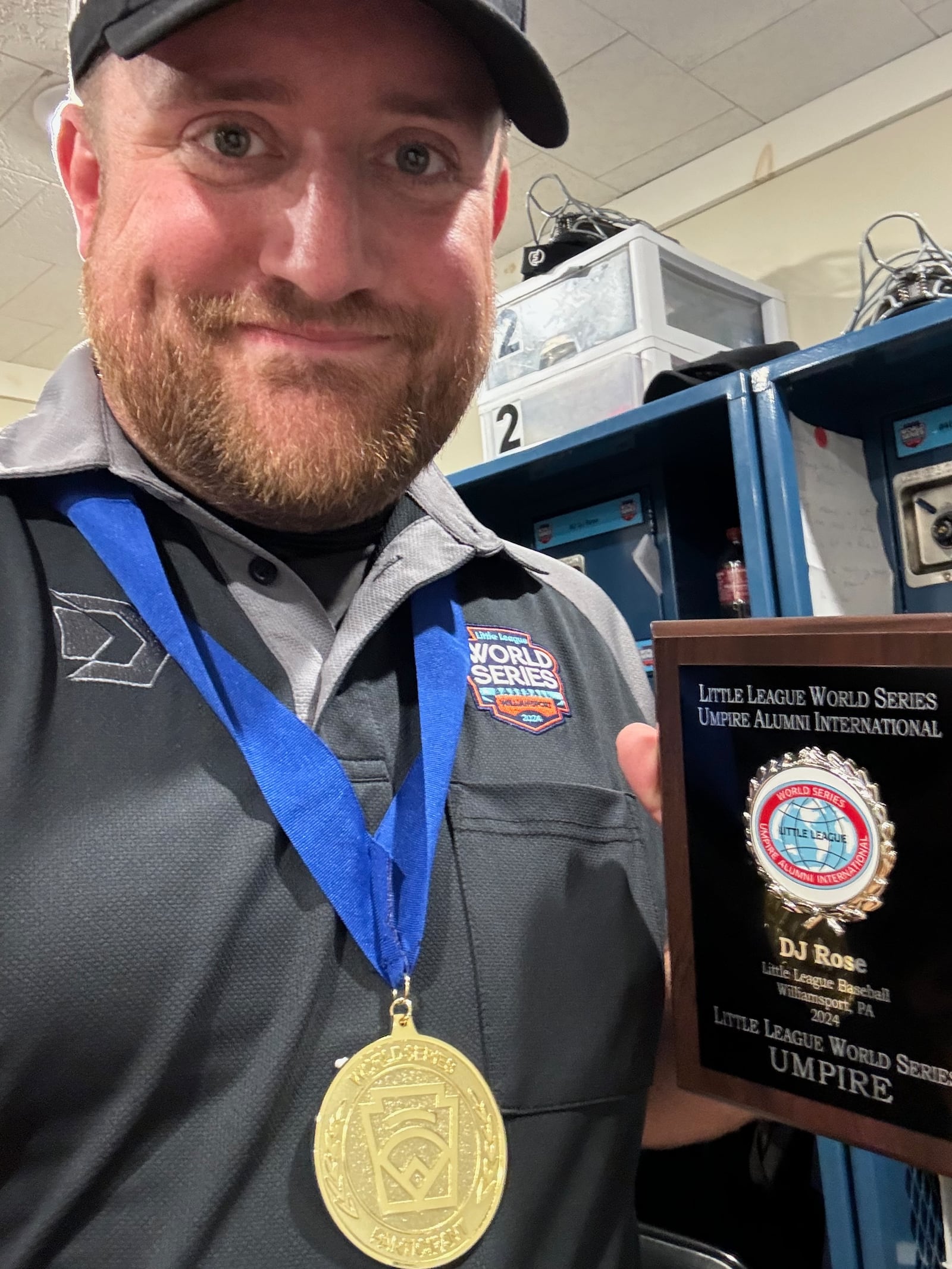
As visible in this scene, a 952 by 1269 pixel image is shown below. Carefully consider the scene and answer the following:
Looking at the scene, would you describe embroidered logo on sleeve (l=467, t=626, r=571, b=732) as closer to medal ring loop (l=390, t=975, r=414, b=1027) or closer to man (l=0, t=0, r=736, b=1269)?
man (l=0, t=0, r=736, b=1269)

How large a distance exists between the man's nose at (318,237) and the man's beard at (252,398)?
2 centimetres

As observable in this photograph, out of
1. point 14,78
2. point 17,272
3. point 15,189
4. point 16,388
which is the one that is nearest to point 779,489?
point 14,78

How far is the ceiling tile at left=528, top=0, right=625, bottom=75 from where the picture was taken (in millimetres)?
2025

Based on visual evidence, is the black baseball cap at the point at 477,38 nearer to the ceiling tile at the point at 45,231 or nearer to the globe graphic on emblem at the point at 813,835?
the globe graphic on emblem at the point at 813,835

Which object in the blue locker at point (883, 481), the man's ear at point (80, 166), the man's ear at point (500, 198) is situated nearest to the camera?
the man's ear at point (80, 166)

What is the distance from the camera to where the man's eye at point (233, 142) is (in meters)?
0.72

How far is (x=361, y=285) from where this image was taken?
0.73m

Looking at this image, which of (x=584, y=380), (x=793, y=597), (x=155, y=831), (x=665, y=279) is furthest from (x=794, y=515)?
(x=155, y=831)

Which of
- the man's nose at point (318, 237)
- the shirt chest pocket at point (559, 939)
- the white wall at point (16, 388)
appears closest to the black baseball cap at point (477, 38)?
the man's nose at point (318, 237)

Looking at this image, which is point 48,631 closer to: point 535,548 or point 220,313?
point 220,313

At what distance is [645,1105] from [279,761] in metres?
0.44

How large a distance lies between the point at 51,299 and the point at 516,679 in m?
3.20

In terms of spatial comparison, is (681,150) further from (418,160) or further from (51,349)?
(51,349)

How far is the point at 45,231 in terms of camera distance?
9.50 ft
